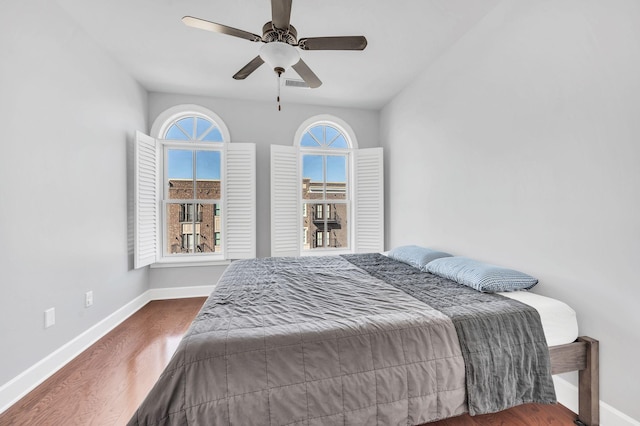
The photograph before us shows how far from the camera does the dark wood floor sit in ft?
5.02

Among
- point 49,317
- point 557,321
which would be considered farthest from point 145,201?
point 557,321

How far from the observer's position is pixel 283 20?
1.59 metres

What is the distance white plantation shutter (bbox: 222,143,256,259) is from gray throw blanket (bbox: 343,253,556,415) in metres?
2.73

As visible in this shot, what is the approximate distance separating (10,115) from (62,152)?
44 centimetres

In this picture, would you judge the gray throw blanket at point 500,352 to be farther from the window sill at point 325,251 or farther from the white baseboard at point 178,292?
the white baseboard at point 178,292

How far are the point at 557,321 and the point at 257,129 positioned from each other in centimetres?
371

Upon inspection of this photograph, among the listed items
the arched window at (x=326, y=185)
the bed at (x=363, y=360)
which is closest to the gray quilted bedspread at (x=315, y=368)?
the bed at (x=363, y=360)

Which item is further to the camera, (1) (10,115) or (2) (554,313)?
(1) (10,115)

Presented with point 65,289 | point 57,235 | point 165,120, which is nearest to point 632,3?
point 57,235

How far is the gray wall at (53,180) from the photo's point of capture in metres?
1.69

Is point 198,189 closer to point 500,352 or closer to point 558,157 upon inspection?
point 500,352

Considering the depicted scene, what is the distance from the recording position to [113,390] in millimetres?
1790

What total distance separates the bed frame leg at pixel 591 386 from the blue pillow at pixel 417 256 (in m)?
1.06

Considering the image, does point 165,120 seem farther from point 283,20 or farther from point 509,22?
point 509,22
